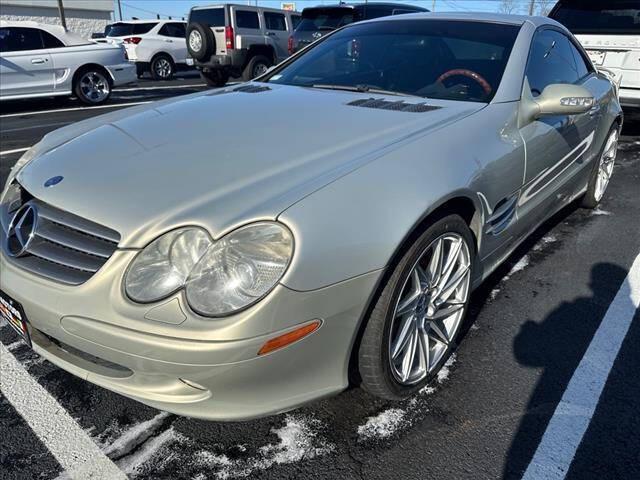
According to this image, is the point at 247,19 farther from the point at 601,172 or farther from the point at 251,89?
the point at 251,89

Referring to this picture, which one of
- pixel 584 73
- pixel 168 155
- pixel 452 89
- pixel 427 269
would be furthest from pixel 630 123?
pixel 168 155

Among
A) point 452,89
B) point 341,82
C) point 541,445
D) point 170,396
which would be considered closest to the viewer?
point 170,396

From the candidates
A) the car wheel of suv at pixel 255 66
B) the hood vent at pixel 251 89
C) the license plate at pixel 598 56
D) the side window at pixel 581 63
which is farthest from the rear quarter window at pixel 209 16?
the hood vent at pixel 251 89

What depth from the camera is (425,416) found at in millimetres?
2090

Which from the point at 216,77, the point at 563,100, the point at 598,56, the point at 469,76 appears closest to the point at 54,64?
the point at 216,77

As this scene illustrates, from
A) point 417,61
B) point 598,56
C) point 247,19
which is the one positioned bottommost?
point 598,56

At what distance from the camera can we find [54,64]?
31.1ft

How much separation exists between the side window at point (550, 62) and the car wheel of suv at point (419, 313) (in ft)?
4.00

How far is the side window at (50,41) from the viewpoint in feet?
30.8

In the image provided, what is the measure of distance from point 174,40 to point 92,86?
6.68 m

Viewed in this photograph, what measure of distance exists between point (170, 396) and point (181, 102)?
172cm

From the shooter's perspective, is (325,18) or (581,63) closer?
(581,63)

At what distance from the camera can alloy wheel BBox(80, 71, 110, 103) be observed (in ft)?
33.1

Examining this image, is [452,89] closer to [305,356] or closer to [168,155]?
[168,155]
